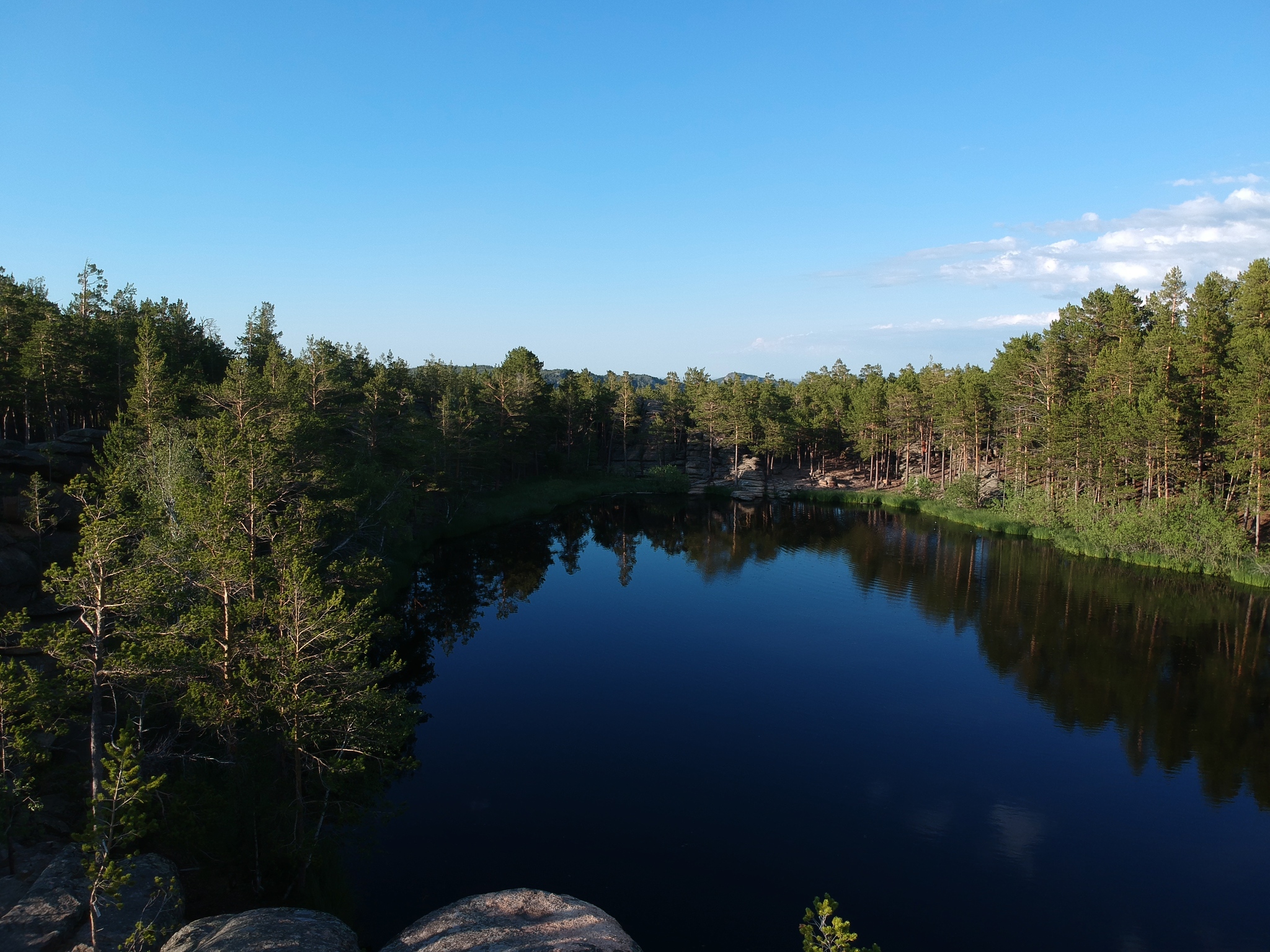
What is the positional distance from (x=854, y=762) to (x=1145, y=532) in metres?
37.8

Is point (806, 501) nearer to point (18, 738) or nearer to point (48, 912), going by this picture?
point (48, 912)

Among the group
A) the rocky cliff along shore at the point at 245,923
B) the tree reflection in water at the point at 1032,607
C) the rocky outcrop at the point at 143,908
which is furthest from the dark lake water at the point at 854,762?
the rocky outcrop at the point at 143,908

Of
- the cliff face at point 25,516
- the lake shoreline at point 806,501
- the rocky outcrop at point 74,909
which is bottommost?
the rocky outcrop at point 74,909

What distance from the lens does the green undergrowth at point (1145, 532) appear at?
45.2 metres

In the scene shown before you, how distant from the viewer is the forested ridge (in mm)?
15156

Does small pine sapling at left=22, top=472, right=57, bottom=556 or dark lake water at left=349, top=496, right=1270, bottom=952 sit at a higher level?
small pine sapling at left=22, top=472, right=57, bottom=556

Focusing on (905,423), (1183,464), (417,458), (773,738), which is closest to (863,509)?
(905,423)

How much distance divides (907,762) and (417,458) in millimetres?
34933

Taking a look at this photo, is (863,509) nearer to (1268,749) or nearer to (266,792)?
(1268,749)

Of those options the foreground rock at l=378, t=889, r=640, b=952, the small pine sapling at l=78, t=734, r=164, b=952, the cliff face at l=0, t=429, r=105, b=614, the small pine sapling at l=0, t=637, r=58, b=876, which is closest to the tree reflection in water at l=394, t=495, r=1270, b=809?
the cliff face at l=0, t=429, r=105, b=614

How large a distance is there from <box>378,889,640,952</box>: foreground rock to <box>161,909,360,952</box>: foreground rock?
573mm

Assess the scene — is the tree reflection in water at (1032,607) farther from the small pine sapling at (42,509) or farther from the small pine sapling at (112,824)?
the small pine sapling at (112,824)

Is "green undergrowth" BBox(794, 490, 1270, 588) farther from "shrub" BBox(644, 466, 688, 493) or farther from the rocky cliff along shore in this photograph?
the rocky cliff along shore

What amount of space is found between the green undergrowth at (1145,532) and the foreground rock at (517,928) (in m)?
48.4
